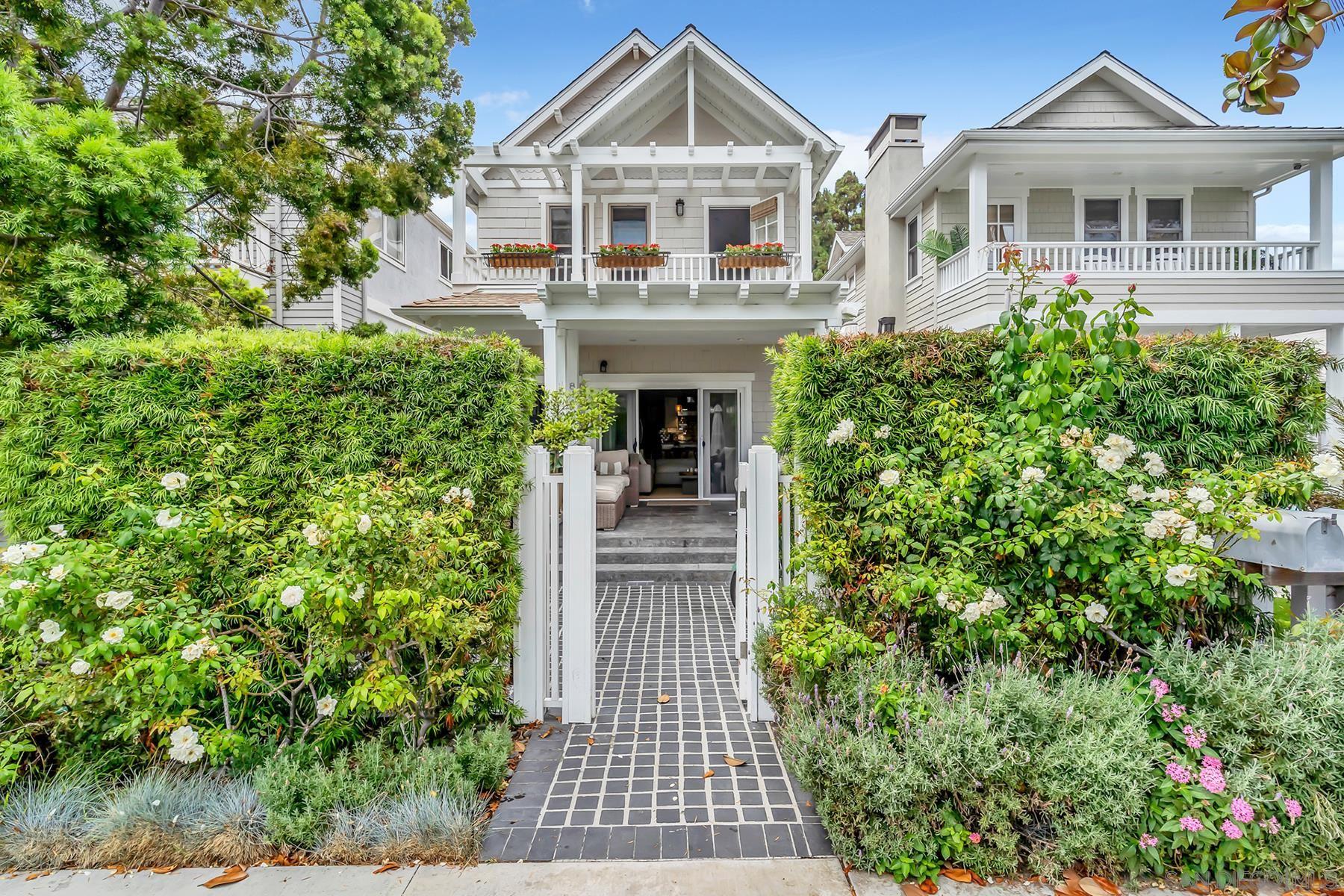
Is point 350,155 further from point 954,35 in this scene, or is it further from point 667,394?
point 954,35

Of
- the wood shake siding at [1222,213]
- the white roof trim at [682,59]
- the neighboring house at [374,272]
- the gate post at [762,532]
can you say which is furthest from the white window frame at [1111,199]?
the neighboring house at [374,272]

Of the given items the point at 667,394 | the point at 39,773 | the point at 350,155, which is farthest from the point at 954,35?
the point at 39,773

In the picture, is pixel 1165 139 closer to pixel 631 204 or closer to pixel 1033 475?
pixel 631 204

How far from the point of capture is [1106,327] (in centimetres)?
285

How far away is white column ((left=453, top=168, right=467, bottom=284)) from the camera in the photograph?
8797 mm

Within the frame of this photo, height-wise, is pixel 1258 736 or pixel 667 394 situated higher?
pixel 667 394

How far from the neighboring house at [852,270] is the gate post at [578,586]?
35.9ft

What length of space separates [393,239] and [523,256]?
2649 mm

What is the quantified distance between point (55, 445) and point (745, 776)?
3.82m

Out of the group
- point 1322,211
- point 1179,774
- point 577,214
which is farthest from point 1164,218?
point 1179,774

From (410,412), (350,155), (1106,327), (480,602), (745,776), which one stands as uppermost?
(350,155)

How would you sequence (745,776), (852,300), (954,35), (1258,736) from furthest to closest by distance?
(852,300), (954,35), (745,776), (1258,736)

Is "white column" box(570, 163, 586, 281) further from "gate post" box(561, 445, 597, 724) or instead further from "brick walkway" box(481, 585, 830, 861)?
"brick walkway" box(481, 585, 830, 861)

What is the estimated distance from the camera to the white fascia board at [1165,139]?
8602mm
